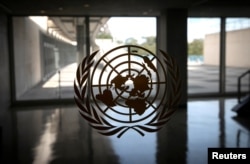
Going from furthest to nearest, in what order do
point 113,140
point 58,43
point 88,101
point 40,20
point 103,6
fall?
point 58,43
point 40,20
point 103,6
point 113,140
point 88,101

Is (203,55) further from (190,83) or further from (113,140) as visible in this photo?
(113,140)

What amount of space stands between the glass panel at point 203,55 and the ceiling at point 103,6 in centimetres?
202

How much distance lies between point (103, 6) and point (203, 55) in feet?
14.5

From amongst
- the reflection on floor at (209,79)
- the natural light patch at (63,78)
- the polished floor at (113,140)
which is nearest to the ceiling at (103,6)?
the natural light patch at (63,78)

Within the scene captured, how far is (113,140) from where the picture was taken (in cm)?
579

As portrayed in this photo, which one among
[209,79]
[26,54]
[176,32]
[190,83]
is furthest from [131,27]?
[209,79]

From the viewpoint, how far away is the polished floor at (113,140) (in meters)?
4.84

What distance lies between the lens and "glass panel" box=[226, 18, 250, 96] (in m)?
11.6

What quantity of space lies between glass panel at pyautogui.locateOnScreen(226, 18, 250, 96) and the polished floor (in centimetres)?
400

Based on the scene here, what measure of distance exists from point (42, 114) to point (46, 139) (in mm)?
2675

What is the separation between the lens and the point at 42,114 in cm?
850

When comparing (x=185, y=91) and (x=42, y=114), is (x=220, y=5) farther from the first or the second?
(x=42, y=114)

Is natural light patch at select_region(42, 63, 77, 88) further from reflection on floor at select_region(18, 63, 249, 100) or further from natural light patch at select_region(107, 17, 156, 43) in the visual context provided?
natural light patch at select_region(107, 17, 156, 43)

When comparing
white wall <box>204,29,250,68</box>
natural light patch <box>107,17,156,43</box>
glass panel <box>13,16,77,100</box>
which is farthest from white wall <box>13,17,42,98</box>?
white wall <box>204,29,250,68</box>
